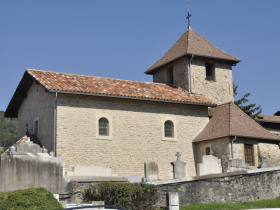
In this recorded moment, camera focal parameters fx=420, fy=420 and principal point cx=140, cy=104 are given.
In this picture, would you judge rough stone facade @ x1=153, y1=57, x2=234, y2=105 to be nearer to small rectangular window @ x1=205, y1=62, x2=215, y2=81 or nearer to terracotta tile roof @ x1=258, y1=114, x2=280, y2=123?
small rectangular window @ x1=205, y1=62, x2=215, y2=81

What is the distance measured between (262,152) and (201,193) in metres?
8.09

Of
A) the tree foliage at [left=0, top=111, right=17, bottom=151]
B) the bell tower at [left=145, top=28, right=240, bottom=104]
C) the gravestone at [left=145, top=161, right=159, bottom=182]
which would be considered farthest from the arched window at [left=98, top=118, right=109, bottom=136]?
the tree foliage at [left=0, top=111, right=17, bottom=151]

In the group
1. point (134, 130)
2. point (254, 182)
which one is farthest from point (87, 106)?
point (254, 182)

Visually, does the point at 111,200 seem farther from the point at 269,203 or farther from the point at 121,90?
the point at 121,90

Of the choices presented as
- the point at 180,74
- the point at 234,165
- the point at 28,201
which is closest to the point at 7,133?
the point at 180,74

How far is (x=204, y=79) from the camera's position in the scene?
27.1 metres

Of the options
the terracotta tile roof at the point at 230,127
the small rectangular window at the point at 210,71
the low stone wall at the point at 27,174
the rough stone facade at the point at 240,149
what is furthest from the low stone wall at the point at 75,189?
the small rectangular window at the point at 210,71

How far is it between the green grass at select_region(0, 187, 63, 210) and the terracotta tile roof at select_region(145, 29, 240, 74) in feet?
54.8

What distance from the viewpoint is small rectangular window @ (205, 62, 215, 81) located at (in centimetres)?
2800

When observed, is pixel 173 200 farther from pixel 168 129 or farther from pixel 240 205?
pixel 168 129

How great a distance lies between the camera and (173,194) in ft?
47.9

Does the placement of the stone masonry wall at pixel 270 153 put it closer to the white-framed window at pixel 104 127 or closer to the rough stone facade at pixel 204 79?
the rough stone facade at pixel 204 79

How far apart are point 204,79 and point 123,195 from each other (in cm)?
1407

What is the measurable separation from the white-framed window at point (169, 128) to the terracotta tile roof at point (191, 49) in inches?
197
